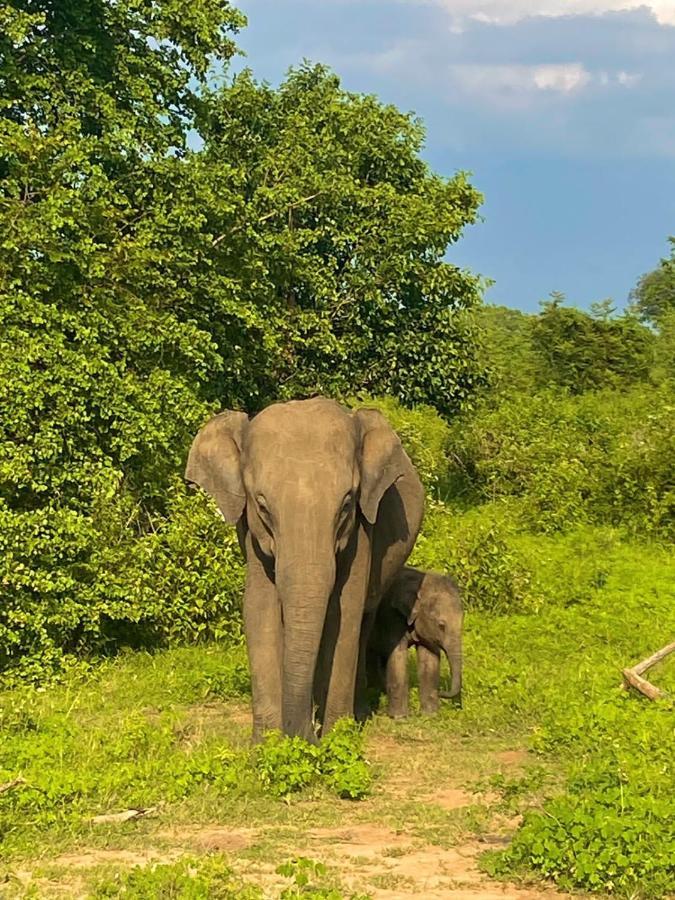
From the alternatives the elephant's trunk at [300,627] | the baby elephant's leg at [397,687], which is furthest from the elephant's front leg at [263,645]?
the baby elephant's leg at [397,687]

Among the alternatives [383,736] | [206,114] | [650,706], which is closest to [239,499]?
[383,736]

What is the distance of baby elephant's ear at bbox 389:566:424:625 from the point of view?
9.44 m

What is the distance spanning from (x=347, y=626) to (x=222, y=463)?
1468mm

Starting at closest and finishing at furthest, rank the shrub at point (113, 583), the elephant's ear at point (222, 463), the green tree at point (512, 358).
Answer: the elephant's ear at point (222, 463) → the shrub at point (113, 583) → the green tree at point (512, 358)

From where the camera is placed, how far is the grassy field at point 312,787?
16.8ft

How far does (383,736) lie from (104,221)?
251 inches

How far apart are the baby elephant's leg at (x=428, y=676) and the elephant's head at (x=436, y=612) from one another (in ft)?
0.28

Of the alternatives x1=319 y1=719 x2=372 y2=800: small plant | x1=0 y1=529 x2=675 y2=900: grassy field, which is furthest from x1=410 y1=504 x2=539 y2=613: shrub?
x1=319 y1=719 x2=372 y2=800: small plant

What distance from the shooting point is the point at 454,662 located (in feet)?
29.8

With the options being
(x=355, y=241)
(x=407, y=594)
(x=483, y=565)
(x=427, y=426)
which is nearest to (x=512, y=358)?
(x=427, y=426)

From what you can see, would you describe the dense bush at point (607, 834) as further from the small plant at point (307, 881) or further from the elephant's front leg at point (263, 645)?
the elephant's front leg at point (263, 645)

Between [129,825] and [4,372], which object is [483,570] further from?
[129,825]

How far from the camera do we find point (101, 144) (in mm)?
13602

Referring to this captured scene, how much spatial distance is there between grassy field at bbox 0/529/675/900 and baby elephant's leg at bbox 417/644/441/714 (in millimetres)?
158
